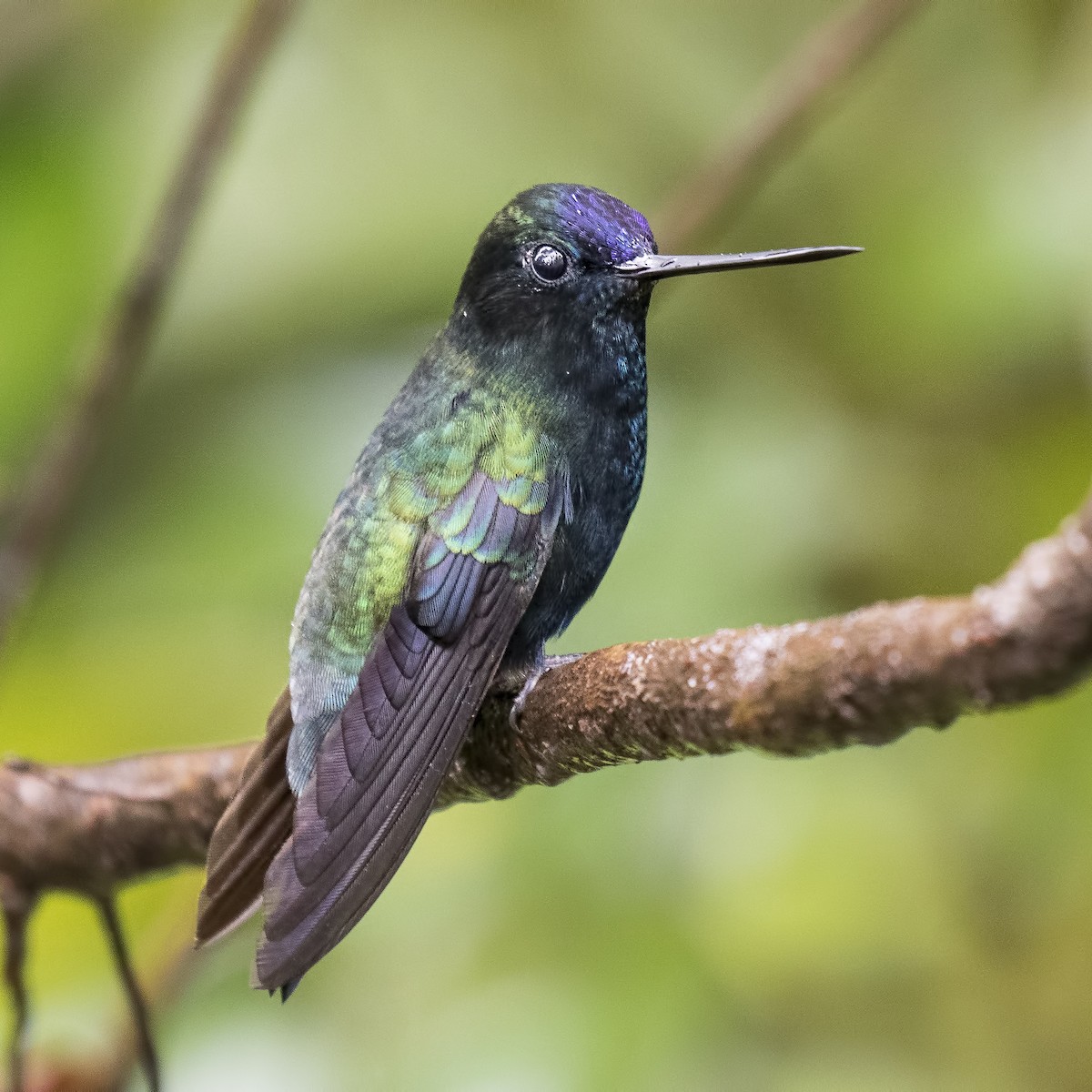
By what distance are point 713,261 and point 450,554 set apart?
632 millimetres

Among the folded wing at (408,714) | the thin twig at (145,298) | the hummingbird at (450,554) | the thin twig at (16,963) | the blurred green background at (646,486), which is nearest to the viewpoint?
the folded wing at (408,714)

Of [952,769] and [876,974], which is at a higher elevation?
[952,769]

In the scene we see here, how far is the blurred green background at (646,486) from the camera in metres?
2.74

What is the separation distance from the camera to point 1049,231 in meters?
3.17

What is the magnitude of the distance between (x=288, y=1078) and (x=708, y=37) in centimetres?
293

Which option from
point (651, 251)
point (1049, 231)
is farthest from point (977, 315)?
point (651, 251)

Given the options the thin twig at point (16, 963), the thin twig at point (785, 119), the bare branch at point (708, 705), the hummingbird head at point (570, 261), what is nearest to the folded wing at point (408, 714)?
the bare branch at point (708, 705)

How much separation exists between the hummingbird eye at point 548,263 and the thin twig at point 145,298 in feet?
2.43

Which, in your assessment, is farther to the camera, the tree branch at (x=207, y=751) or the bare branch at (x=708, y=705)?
the tree branch at (x=207, y=751)

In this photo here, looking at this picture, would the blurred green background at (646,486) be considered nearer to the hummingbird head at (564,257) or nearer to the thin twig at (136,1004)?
the thin twig at (136,1004)

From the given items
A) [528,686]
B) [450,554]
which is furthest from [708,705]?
[450,554]

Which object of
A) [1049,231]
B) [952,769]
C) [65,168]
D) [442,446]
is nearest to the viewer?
[442,446]

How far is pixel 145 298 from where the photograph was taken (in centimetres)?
289

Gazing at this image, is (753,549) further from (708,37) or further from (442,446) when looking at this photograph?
(708,37)
